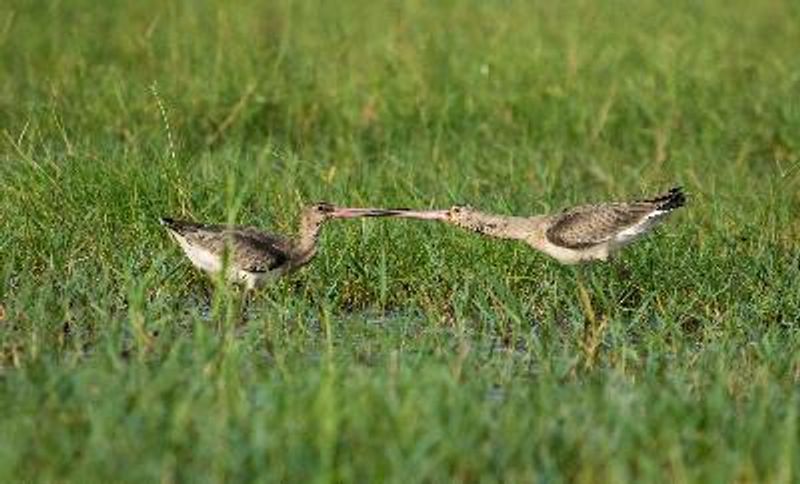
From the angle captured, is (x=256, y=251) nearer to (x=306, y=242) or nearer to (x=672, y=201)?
(x=306, y=242)

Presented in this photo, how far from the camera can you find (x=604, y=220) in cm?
921

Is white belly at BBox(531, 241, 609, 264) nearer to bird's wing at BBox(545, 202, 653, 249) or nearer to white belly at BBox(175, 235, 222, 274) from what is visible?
bird's wing at BBox(545, 202, 653, 249)

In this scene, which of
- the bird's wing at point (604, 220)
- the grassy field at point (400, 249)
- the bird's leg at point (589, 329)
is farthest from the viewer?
the bird's wing at point (604, 220)

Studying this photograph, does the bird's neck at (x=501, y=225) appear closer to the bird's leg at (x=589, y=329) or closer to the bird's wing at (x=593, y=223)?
the bird's wing at (x=593, y=223)

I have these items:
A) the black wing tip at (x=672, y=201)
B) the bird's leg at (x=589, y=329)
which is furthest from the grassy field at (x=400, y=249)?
the black wing tip at (x=672, y=201)

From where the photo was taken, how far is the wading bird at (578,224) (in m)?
9.12

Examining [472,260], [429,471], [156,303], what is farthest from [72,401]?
[472,260]

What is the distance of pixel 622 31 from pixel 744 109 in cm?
215

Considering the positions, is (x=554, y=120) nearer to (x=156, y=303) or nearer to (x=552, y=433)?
(x=156, y=303)

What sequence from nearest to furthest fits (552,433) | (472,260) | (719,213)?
1. (552,433)
2. (472,260)
3. (719,213)

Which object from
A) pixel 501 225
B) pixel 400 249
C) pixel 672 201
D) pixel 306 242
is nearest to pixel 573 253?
pixel 501 225

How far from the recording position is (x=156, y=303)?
796 centimetres

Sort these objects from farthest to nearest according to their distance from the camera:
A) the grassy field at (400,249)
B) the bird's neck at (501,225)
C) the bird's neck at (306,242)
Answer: the bird's neck at (501,225)
the bird's neck at (306,242)
the grassy field at (400,249)

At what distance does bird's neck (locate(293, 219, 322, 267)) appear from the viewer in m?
8.93
